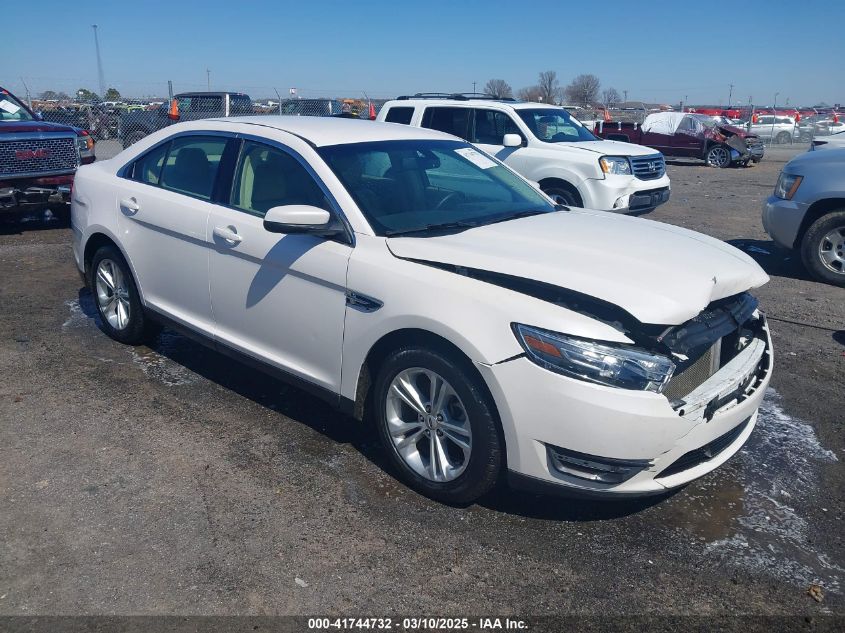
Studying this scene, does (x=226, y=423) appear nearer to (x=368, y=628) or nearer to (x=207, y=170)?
(x=207, y=170)

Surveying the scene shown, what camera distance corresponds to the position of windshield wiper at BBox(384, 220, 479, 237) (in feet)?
12.6

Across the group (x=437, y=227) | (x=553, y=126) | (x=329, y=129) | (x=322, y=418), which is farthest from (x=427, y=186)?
(x=553, y=126)

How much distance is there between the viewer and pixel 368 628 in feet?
9.16

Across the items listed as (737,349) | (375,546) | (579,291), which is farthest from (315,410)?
(737,349)

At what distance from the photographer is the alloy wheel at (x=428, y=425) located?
344 cm

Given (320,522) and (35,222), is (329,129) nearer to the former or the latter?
(320,522)

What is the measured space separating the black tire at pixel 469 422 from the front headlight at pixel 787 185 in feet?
20.2

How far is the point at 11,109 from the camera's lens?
1048cm

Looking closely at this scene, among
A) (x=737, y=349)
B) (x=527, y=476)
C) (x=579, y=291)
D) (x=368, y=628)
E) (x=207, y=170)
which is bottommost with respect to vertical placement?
(x=368, y=628)

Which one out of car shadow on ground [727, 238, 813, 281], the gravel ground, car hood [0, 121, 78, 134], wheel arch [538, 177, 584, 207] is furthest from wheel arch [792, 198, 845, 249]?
car hood [0, 121, 78, 134]

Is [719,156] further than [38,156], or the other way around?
[719,156]

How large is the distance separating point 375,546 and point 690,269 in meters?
1.94

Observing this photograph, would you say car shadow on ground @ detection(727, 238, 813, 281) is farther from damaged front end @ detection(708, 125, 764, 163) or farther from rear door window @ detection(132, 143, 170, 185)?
damaged front end @ detection(708, 125, 764, 163)

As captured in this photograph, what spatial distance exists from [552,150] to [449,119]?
1617 mm
